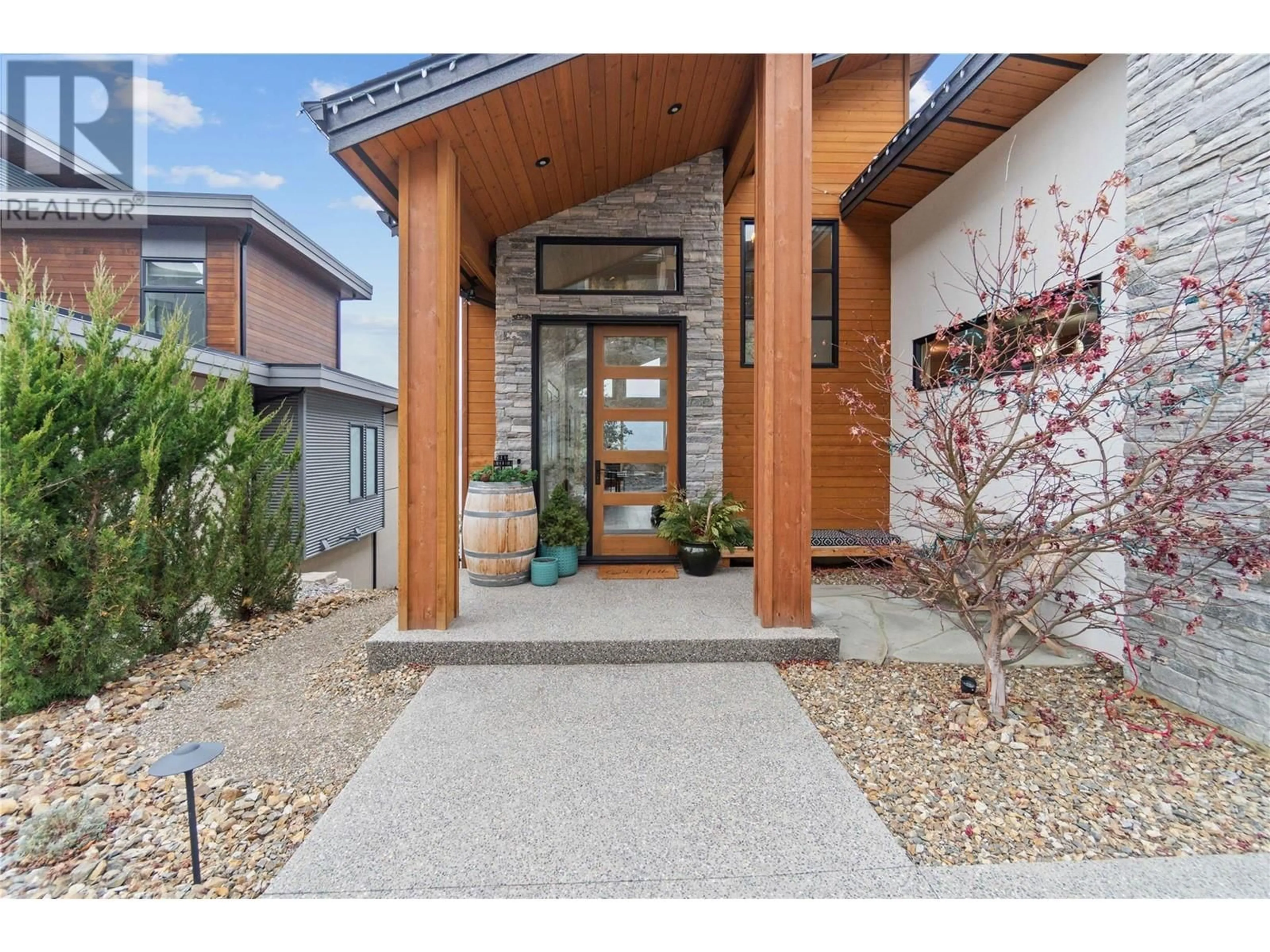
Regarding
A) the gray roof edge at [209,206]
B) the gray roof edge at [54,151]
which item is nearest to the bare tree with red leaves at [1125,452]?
the gray roof edge at [54,151]

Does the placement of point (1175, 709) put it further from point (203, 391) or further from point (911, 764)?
point (203, 391)

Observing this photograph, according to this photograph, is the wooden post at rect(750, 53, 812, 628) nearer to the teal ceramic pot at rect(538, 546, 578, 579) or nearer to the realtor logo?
the teal ceramic pot at rect(538, 546, 578, 579)

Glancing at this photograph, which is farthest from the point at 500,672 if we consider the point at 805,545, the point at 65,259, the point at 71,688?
the point at 65,259

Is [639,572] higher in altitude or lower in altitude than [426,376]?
lower

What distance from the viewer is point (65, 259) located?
298 inches

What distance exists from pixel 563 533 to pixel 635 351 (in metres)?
1.87

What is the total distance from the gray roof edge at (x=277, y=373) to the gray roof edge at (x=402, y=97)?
311 centimetres

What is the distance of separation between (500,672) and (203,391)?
299cm

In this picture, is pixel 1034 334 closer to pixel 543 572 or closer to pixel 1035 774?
pixel 1035 774

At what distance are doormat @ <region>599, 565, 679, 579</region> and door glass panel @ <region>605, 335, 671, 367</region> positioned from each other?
6.26ft

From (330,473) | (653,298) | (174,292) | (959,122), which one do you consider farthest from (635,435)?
(174,292)

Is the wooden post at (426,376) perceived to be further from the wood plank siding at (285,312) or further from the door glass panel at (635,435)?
the wood plank siding at (285,312)

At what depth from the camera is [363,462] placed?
1000 centimetres

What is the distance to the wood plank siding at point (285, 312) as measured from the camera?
8.43 m
